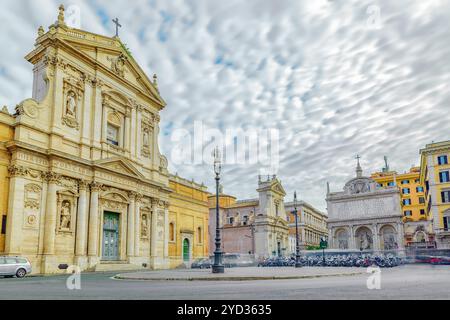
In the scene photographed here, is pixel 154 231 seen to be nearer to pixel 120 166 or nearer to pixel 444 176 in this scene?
pixel 120 166

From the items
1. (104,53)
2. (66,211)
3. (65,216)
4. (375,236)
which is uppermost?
(104,53)

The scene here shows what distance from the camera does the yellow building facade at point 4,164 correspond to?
77.8ft

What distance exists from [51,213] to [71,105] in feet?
26.6

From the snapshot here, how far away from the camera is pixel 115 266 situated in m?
30.8

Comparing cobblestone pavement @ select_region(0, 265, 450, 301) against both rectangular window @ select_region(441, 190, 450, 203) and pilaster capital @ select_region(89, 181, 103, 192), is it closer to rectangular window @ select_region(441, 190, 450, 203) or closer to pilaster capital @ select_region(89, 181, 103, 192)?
pilaster capital @ select_region(89, 181, 103, 192)

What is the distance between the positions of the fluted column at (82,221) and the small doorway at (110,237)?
2.72 metres

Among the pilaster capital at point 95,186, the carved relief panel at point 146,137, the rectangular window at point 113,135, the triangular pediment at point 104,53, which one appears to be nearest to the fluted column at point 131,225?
the pilaster capital at point 95,186

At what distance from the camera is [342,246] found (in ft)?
236

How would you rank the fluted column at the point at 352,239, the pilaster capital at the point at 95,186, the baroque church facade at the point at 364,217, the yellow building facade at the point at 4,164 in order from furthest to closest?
the fluted column at the point at 352,239 < the baroque church facade at the point at 364,217 < the pilaster capital at the point at 95,186 < the yellow building facade at the point at 4,164

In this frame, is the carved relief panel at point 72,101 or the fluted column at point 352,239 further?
the fluted column at point 352,239

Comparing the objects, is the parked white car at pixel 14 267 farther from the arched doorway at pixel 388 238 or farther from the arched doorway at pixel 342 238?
the arched doorway at pixel 342 238

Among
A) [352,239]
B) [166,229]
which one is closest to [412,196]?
[352,239]

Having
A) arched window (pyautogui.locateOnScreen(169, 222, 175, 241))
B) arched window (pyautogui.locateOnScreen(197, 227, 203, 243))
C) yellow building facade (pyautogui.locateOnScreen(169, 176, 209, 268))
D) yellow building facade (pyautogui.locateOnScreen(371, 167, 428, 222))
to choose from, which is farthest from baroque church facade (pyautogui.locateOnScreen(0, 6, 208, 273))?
yellow building facade (pyautogui.locateOnScreen(371, 167, 428, 222))
